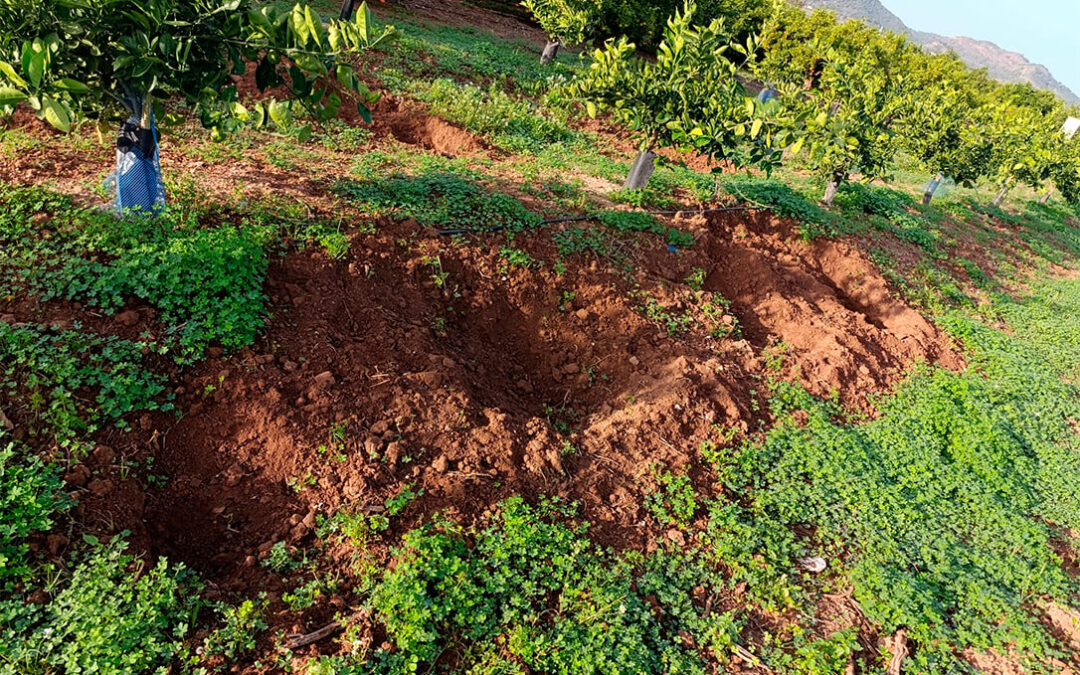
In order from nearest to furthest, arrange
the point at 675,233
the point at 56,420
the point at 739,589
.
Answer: the point at 56,420
the point at 739,589
the point at 675,233

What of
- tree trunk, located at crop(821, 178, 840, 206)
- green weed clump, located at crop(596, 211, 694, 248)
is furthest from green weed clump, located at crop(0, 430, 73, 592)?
tree trunk, located at crop(821, 178, 840, 206)

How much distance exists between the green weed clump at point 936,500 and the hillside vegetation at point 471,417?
31 mm

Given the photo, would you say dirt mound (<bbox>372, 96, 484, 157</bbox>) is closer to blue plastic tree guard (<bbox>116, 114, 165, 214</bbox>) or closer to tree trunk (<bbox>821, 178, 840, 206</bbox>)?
blue plastic tree guard (<bbox>116, 114, 165, 214</bbox>)

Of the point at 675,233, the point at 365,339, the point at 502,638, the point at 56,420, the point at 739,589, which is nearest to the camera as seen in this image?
the point at 502,638

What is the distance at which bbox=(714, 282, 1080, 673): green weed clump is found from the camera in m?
3.81

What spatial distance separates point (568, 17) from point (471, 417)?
40.4 ft

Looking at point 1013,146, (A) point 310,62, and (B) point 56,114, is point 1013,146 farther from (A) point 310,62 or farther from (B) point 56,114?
(B) point 56,114

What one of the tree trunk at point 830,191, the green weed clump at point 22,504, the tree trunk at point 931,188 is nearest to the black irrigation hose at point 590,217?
the tree trunk at point 830,191

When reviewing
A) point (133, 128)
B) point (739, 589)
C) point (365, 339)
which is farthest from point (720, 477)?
point (133, 128)

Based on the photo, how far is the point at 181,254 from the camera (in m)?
4.23

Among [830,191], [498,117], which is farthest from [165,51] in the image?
[830,191]

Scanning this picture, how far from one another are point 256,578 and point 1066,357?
10.4 m

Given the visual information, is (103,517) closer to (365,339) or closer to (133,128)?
(365,339)

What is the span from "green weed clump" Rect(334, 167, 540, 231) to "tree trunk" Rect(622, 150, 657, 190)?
7.07 feet
